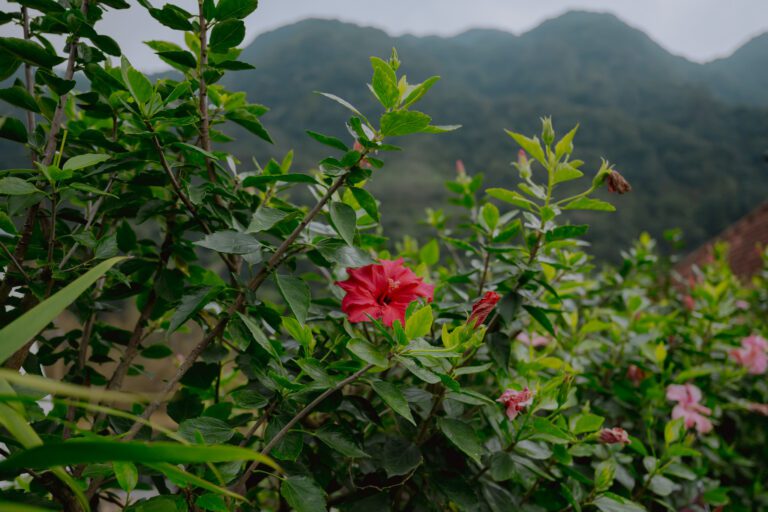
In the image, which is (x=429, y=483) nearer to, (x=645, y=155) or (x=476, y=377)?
(x=476, y=377)

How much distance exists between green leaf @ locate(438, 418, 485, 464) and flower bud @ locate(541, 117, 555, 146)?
0.60 m

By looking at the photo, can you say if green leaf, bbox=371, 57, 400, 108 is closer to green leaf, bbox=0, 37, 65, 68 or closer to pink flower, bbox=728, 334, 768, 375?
green leaf, bbox=0, 37, 65, 68

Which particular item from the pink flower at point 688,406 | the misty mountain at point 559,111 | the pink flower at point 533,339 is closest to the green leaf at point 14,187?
the pink flower at point 533,339

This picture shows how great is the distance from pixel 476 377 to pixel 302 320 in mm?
697

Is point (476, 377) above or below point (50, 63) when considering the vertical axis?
below

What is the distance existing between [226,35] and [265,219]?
336 millimetres

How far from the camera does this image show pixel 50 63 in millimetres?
768

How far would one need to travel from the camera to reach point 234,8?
79 cm

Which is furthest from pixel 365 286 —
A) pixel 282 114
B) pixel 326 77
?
pixel 326 77

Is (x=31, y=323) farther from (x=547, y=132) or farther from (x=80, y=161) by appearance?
(x=547, y=132)

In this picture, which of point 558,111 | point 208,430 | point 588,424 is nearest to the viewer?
point 208,430

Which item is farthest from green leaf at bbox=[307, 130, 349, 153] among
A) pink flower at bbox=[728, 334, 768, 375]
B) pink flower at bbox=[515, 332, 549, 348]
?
pink flower at bbox=[728, 334, 768, 375]

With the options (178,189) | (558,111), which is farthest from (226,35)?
(558,111)

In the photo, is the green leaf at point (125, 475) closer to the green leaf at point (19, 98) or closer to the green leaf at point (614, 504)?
the green leaf at point (19, 98)
